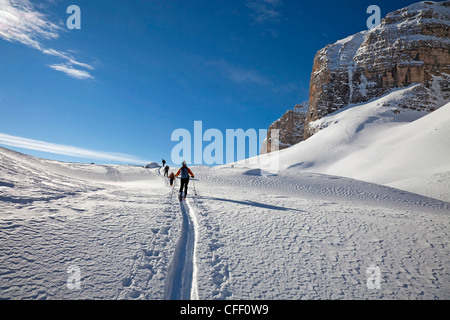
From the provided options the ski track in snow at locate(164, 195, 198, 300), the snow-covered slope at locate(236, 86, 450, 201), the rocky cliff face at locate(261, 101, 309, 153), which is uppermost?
the rocky cliff face at locate(261, 101, 309, 153)

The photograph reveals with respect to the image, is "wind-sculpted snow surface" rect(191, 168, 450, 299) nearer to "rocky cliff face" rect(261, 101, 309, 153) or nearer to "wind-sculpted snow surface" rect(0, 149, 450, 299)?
"wind-sculpted snow surface" rect(0, 149, 450, 299)

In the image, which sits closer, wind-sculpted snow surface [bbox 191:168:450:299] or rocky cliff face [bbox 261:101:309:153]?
wind-sculpted snow surface [bbox 191:168:450:299]

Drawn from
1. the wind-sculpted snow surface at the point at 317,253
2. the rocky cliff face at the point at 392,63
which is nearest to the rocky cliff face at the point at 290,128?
the rocky cliff face at the point at 392,63

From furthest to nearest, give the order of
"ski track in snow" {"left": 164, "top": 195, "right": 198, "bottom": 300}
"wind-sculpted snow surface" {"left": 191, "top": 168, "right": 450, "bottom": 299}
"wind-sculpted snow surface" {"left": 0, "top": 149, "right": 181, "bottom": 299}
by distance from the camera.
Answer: "wind-sculpted snow surface" {"left": 191, "top": 168, "right": 450, "bottom": 299} < "ski track in snow" {"left": 164, "top": 195, "right": 198, "bottom": 300} < "wind-sculpted snow surface" {"left": 0, "top": 149, "right": 181, "bottom": 299}

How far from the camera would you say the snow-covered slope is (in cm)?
2494

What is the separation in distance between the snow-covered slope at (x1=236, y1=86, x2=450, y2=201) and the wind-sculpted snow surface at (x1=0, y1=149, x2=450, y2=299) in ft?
53.3

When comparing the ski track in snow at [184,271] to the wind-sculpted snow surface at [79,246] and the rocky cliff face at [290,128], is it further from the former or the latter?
the rocky cliff face at [290,128]

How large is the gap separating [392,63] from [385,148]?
53037mm

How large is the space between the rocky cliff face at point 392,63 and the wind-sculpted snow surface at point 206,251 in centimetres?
7648

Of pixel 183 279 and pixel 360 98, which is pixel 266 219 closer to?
pixel 183 279

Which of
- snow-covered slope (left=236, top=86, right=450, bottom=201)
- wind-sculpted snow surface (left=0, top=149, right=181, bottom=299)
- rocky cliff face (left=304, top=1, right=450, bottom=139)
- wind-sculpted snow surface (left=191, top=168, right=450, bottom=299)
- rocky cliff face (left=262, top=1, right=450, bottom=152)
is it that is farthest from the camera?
rocky cliff face (left=304, top=1, right=450, bottom=139)

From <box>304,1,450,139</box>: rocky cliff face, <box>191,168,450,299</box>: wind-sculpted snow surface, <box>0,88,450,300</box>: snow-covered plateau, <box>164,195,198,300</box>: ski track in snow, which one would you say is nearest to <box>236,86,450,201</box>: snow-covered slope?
<box>304,1,450,139</box>: rocky cliff face

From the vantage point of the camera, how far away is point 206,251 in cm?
482

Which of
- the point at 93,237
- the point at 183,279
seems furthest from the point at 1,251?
the point at 183,279
